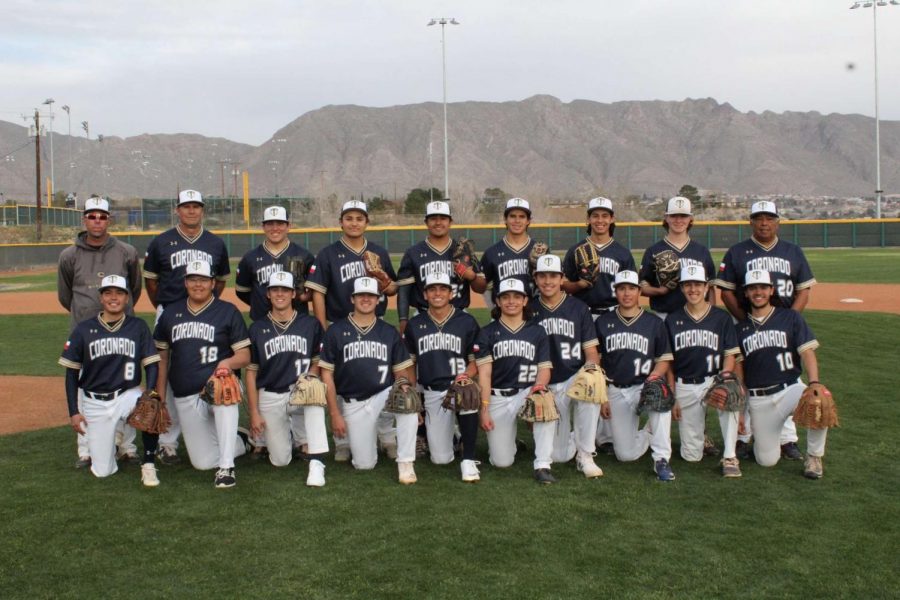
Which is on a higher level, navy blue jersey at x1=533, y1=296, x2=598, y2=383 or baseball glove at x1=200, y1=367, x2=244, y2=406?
navy blue jersey at x1=533, y1=296, x2=598, y2=383

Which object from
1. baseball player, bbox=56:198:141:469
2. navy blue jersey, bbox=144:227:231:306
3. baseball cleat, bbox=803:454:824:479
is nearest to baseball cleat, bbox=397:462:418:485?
baseball player, bbox=56:198:141:469

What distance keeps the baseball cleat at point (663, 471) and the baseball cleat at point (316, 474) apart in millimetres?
2109

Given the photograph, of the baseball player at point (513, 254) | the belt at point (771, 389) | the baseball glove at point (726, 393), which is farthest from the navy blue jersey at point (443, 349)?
the belt at point (771, 389)

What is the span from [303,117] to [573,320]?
131 metres

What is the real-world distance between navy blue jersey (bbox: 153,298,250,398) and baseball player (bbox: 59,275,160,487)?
142 millimetres

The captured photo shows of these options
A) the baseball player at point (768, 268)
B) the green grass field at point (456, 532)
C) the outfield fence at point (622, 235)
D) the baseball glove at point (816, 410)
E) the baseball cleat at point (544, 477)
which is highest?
the outfield fence at point (622, 235)

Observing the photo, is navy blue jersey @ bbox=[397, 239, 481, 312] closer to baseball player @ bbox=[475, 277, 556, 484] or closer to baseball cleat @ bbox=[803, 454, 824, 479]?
baseball player @ bbox=[475, 277, 556, 484]

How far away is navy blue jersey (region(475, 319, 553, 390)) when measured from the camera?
218 inches

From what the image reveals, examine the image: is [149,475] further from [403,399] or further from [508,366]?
[508,366]

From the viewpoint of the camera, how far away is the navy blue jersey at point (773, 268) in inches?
233

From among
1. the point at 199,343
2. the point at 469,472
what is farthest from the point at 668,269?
the point at 199,343

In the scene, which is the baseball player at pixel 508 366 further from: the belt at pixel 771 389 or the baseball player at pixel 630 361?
the belt at pixel 771 389

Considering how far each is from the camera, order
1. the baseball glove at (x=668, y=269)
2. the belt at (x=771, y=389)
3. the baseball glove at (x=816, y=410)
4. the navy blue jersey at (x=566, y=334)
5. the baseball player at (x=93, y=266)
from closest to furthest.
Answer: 1. the baseball glove at (x=816, y=410)
2. the belt at (x=771, y=389)
3. the navy blue jersey at (x=566, y=334)
4. the baseball player at (x=93, y=266)
5. the baseball glove at (x=668, y=269)

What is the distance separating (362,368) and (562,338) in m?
1.39
